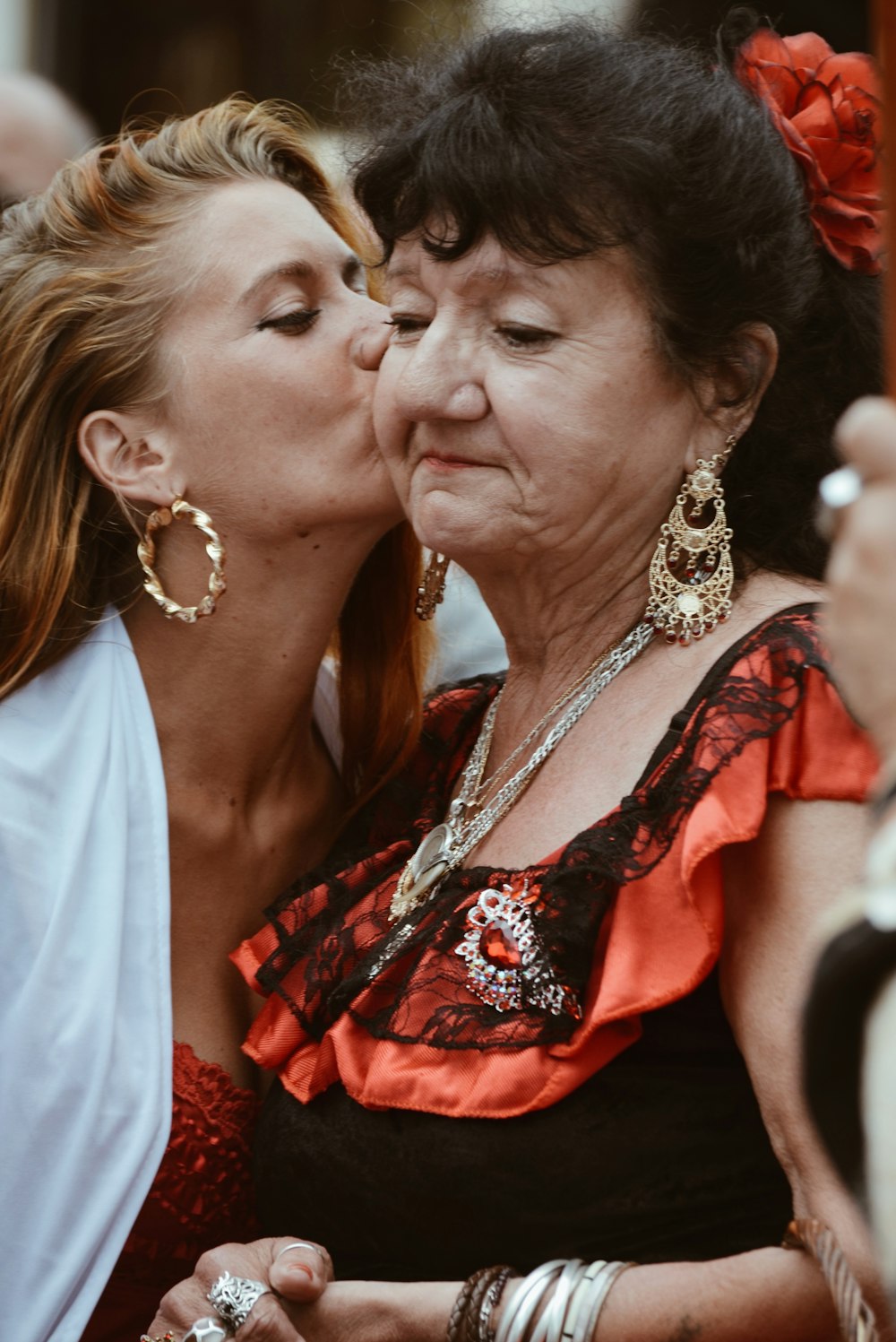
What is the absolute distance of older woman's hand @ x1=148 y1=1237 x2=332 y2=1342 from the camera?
1.86 meters

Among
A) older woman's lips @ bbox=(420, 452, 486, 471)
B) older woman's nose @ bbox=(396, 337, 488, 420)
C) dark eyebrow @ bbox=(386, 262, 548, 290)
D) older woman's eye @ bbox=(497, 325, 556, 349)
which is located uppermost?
dark eyebrow @ bbox=(386, 262, 548, 290)

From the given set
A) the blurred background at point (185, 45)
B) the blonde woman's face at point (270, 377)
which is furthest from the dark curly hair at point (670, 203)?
the blurred background at point (185, 45)

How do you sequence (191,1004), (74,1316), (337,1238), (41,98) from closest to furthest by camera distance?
(337,1238) → (74,1316) → (191,1004) → (41,98)

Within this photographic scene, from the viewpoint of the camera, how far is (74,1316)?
2.11 m

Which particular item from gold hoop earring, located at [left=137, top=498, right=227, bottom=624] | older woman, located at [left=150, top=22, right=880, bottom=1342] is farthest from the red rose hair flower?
gold hoop earring, located at [left=137, top=498, right=227, bottom=624]

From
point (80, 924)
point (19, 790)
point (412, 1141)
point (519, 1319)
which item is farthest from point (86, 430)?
point (519, 1319)

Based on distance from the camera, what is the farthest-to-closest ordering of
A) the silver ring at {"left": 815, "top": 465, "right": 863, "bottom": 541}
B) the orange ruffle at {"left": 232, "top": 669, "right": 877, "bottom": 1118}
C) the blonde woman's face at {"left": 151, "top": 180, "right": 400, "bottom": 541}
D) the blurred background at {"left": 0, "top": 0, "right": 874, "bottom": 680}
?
the blurred background at {"left": 0, "top": 0, "right": 874, "bottom": 680} < the blonde woman's face at {"left": 151, "top": 180, "right": 400, "bottom": 541} < the orange ruffle at {"left": 232, "top": 669, "right": 877, "bottom": 1118} < the silver ring at {"left": 815, "top": 465, "right": 863, "bottom": 541}

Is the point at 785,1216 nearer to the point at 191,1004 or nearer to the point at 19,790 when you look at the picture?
the point at 191,1004

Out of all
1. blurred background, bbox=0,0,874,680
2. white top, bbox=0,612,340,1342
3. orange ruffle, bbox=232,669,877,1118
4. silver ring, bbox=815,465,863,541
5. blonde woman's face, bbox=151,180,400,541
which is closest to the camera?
silver ring, bbox=815,465,863,541

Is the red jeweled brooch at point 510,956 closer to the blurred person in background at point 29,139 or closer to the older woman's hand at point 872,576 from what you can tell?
the older woman's hand at point 872,576

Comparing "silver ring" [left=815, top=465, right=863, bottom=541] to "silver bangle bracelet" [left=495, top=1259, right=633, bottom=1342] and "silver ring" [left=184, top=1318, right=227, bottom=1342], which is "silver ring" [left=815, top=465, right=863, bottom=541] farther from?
"silver ring" [left=184, top=1318, right=227, bottom=1342]

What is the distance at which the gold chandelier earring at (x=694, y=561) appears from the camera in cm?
198

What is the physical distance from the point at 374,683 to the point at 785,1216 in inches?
48.2
